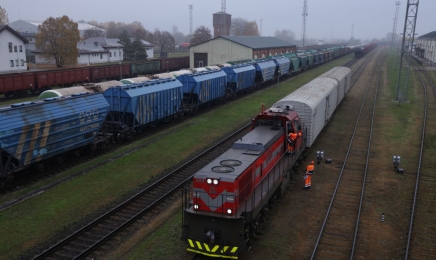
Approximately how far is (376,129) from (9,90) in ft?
124

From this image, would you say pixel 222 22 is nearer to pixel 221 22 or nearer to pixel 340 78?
pixel 221 22

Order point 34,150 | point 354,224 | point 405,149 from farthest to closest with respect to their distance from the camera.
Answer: point 405,149
point 34,150
point 354,224

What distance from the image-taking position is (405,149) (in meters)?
24.2

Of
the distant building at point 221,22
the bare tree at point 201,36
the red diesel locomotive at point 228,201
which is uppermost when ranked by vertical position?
the distant building at point 221,22

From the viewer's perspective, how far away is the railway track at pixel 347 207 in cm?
1248

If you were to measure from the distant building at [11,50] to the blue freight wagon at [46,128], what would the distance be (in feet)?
162

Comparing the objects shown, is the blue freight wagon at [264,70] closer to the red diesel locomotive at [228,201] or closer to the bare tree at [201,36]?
the red diesel locomotive at [228,201]

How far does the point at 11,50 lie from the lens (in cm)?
6316

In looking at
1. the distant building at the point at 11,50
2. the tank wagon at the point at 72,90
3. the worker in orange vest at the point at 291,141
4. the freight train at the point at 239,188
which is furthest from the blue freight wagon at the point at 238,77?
the distant building at the point at 11,50

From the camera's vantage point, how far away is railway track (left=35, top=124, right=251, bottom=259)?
39.8 ft

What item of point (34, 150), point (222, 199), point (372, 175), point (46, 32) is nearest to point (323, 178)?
point (372, 175)

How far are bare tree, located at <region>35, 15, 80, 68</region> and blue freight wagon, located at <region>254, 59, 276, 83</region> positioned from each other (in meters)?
40.2

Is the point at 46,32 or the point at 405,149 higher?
the point at 46,32

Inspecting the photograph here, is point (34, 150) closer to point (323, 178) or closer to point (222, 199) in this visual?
point (222, 199)
